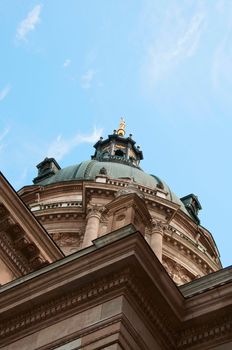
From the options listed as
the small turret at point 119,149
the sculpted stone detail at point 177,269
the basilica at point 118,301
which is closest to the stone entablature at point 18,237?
the basilica at point 118,301

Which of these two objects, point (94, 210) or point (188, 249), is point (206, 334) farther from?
point (188, 249)

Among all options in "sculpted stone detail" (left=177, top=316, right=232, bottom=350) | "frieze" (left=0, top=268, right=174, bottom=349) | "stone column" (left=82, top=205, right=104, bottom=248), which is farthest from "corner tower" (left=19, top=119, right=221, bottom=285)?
"sculpted stone detail" (left=177, top=316, right=232, bottom=350)

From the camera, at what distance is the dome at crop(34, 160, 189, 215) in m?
44.6

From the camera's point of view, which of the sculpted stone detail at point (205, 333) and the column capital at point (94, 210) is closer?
the sculpted stone detail at point (205, 333)

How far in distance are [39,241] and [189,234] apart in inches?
965

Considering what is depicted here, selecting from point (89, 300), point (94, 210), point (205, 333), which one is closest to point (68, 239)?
point (94, 210)

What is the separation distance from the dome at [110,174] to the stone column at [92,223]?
4.45m

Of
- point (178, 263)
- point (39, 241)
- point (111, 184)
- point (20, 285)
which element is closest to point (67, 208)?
point (111, 184)

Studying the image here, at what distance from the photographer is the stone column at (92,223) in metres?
37.6

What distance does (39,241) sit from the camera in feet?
64.7

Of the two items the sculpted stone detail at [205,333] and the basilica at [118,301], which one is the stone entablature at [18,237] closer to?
the basilica at [118,301]

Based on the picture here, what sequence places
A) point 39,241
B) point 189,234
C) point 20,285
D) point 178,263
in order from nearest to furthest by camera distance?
point 20,285 → point 39,241 → point 178,263 → point 189,234

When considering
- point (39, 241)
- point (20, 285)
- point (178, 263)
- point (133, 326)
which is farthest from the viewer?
point (178, 263)

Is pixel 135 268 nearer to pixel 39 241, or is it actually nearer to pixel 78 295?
pixel 78 295
